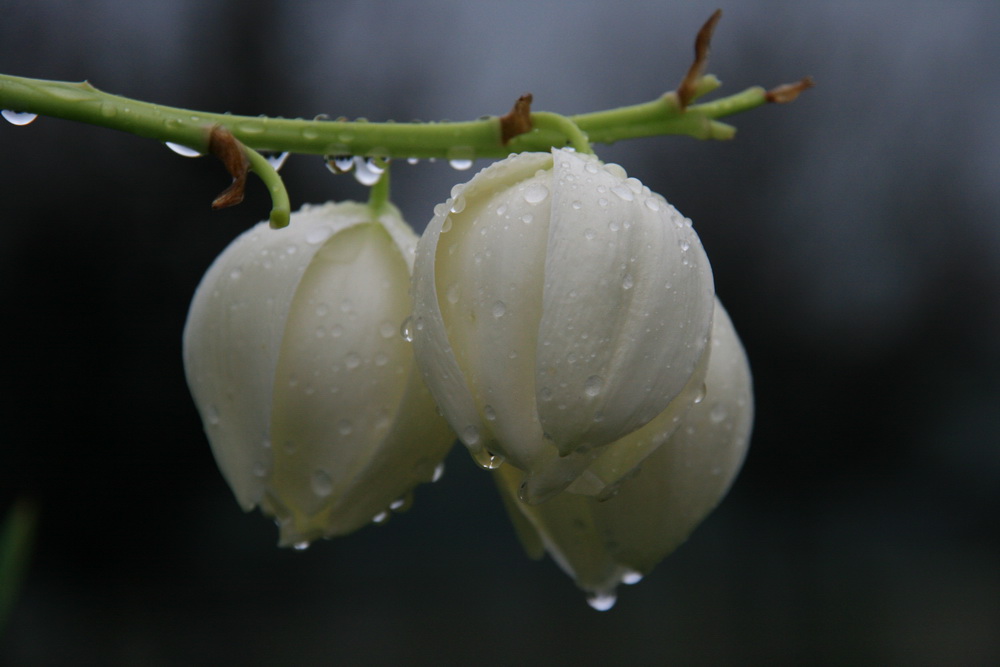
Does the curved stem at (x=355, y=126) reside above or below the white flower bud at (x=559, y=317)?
above

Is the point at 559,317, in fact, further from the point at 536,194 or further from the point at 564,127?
the point at 564,127

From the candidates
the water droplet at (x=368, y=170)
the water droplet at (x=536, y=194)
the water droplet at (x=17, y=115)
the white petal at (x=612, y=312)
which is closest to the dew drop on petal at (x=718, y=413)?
the white petal at (x=612, y=312)

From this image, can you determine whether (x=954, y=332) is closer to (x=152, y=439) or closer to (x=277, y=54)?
(x=277, y=54)

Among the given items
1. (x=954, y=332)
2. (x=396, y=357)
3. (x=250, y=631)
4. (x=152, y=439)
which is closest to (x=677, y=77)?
(x=954, y=332)

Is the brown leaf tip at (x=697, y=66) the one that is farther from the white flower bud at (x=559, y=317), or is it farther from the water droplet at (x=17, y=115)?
the water droplet at (x=17, y=115)

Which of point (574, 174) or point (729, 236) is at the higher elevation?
point (574, 174)

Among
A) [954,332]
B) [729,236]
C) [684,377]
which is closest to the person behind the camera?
[684,377]

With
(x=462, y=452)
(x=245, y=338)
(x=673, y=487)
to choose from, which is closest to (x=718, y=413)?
(x=673, y=487)
